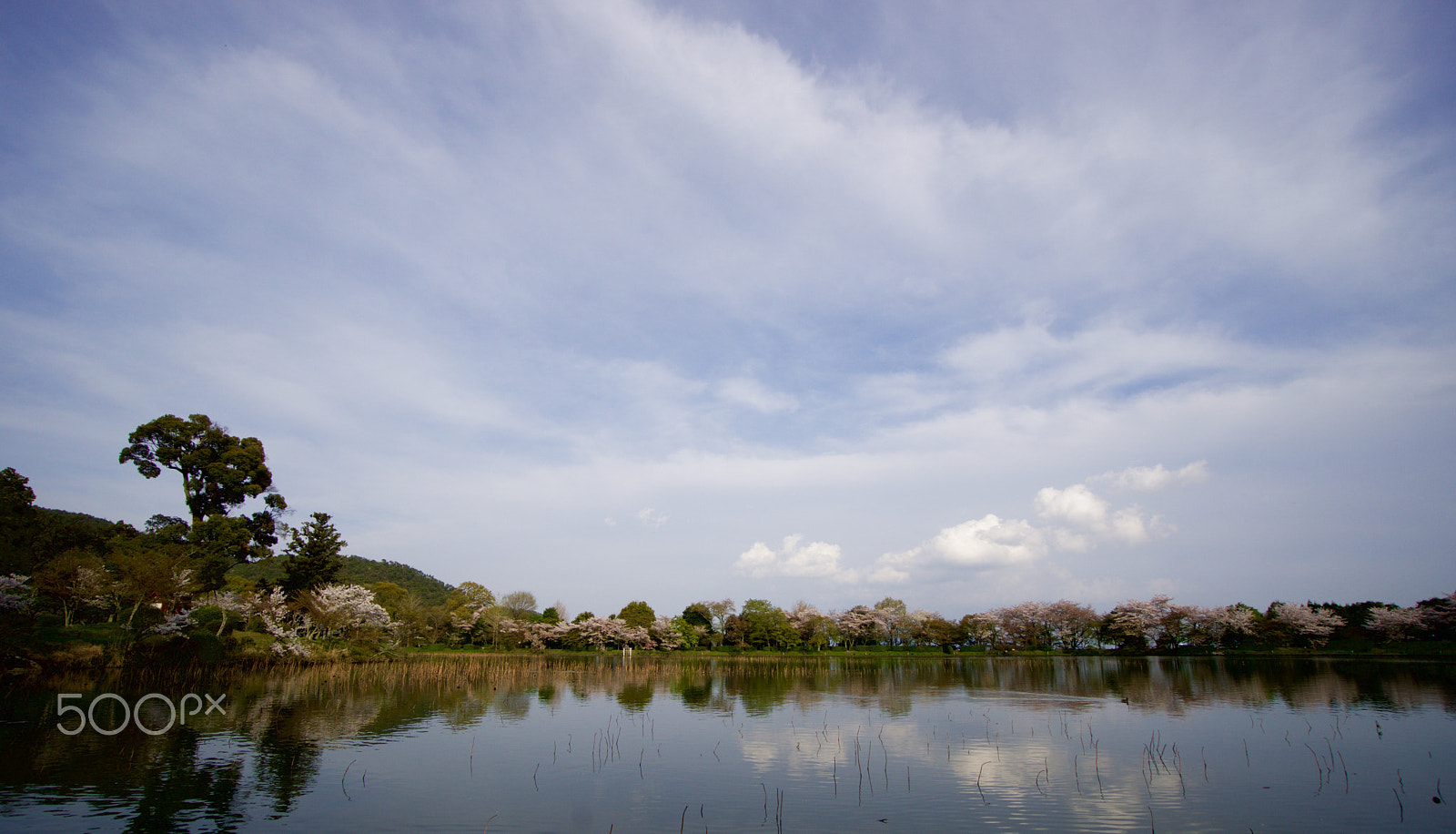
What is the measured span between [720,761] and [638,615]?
234 feet

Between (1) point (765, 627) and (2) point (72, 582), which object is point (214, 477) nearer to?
(2) point (72, 582)

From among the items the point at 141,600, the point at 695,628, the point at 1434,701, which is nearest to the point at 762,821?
the point at 1434,701

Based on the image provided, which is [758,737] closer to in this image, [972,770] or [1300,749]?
[972,770]

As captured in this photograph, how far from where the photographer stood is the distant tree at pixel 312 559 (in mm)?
50594

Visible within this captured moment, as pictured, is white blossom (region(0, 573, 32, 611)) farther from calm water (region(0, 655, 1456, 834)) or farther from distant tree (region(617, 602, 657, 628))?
distant tree (region(617, 602, 657, 628))

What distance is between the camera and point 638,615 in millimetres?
87188

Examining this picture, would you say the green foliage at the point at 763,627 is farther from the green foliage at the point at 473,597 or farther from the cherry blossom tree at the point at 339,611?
the cherry blossom tree at the point at 339,611

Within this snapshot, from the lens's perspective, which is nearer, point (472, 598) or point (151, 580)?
point (151, 580)

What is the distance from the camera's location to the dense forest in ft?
115

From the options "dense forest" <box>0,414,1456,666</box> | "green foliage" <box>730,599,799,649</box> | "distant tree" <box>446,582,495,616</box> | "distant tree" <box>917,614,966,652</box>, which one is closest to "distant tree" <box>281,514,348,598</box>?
"dense forest" <box>0,414,1456,666</box>

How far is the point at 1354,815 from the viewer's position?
13.5m

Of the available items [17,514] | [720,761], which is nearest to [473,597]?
[17,514]

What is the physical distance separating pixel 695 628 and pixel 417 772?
8073 cm

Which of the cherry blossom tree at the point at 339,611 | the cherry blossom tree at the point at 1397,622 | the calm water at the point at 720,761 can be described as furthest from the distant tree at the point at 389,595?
the cherry blossom tree at the point at 1397,622
